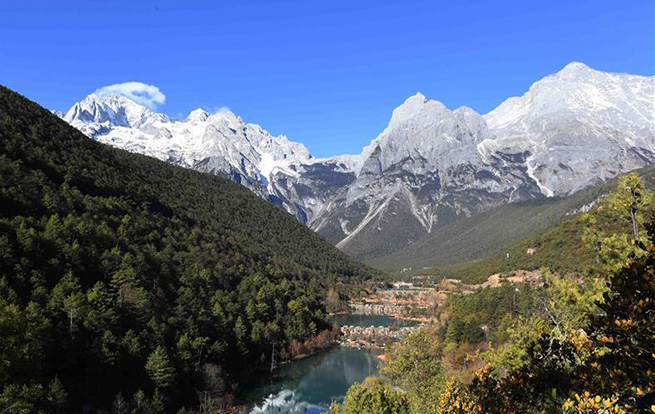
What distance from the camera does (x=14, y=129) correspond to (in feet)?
350

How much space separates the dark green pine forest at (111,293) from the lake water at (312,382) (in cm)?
513

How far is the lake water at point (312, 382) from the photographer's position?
2864 inches

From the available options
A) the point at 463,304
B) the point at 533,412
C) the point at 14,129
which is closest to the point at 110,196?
the point at 14,129

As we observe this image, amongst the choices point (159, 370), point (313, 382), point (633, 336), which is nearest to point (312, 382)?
point (313, 382)

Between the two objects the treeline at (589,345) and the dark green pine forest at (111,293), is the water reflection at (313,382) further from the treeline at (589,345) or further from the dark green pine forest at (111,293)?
the treeline at (589,345)

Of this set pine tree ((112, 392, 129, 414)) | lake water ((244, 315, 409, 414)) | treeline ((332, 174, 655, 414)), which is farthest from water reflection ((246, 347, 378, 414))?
treeline ((332, 174, 655, 414))

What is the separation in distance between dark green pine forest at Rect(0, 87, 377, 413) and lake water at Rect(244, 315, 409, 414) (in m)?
5.13

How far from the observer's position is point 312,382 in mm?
85938

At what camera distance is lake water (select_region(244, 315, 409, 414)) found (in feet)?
239

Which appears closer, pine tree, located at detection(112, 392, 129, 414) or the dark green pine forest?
pine tree, located at detection(112, 392, 129, 414)

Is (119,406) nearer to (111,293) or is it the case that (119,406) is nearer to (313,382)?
(111,293)

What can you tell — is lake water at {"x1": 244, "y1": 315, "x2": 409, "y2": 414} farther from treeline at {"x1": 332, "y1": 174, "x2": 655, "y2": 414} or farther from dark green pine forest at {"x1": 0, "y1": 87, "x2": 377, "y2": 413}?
treeline at {"x1": 332, "y1": 174, "x2": 655, "y2": 414}

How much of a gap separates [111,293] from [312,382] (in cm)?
3925

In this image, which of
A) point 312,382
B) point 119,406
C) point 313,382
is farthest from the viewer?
point 313,382
